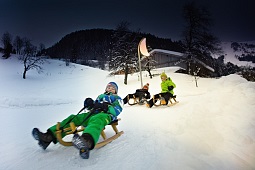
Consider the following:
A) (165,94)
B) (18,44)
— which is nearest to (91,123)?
(165,94)

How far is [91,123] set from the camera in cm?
255

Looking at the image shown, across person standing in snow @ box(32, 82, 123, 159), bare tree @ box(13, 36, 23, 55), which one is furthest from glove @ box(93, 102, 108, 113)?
bare tree @ box(13, 36, 23, 55)

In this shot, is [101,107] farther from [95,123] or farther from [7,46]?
[7,46]

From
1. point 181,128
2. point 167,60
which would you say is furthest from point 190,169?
point 167,60

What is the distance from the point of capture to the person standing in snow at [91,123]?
2.20 m

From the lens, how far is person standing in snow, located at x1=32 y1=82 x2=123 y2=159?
2.20m

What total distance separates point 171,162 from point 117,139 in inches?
46.4

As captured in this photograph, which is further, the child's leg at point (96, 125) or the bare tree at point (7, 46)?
the bare tree at point (7, 46)

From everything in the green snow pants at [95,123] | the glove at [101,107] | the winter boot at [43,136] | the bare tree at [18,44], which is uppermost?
the bare tree at [18,44]

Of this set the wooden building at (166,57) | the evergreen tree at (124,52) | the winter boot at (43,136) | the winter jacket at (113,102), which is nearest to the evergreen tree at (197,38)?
the evergreen tree at (124,52)

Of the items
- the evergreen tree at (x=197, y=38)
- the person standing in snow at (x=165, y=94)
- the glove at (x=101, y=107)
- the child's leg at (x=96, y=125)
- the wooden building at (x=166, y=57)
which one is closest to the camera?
the child's leg at (x=96, y=125)

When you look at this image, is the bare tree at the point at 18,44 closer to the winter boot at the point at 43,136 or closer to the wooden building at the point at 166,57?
the wooden building at the point at 166,57

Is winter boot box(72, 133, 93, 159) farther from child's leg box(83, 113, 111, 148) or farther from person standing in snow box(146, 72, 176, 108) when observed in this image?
person standing in snow box(146, 72, 176, 108)

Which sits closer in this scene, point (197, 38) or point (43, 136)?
point (43, 136)
